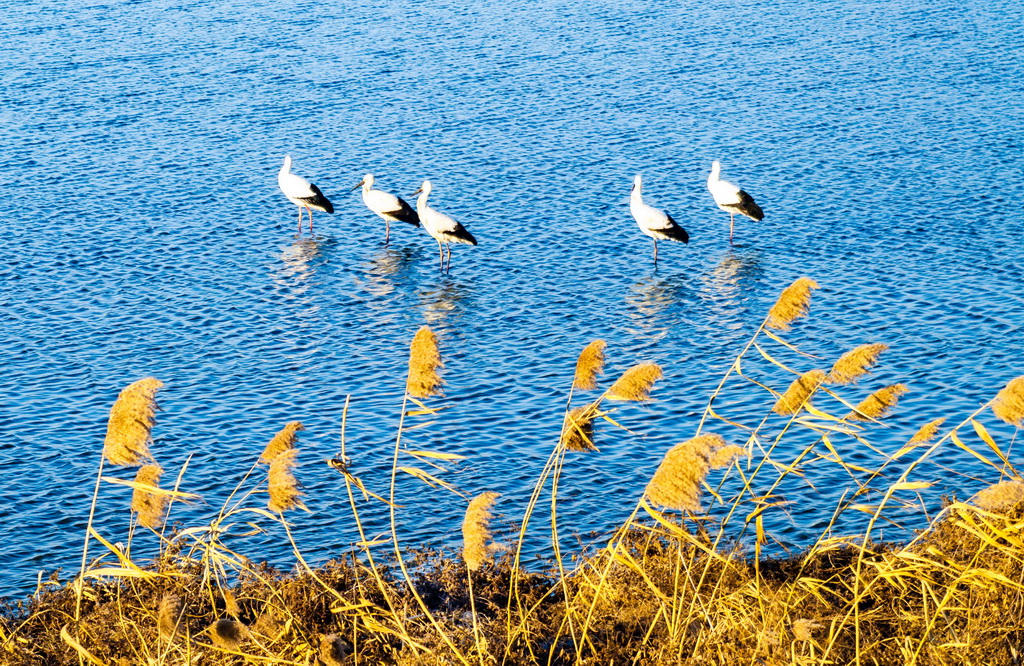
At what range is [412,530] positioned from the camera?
16.7 meters

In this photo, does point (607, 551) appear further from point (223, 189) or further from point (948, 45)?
point (948, 45)

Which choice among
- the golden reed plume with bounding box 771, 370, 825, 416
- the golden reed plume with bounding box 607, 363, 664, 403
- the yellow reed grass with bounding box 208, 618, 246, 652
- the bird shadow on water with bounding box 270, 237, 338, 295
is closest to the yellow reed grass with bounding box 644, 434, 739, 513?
the golden reed plume with bounding box 607, 363, 664, 403

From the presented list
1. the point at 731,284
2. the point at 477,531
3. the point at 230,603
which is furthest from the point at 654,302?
the point at 477,531

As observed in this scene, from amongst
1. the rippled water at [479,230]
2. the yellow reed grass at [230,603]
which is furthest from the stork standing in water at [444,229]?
the yellow reed grass at [230,603]

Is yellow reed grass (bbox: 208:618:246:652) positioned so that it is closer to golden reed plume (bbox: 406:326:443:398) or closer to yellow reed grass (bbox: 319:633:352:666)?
yellow reed grass (bbox: 319:633:352:666)

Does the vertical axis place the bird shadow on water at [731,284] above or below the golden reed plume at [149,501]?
below

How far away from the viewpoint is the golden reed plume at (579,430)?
34.0ft

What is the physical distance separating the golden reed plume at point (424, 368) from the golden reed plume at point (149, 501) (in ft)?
7.03

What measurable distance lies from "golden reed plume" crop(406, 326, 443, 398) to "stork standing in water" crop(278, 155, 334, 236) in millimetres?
19584

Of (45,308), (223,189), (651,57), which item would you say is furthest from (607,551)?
(651,57)

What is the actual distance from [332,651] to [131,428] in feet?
7.40

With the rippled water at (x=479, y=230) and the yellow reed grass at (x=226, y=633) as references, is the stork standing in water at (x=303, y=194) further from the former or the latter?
the yellow reed grass at (x=226, y=633)

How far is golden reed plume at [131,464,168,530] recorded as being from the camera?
1041 centimetres

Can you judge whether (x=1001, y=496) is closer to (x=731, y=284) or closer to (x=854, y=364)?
(x=854, y=364)
